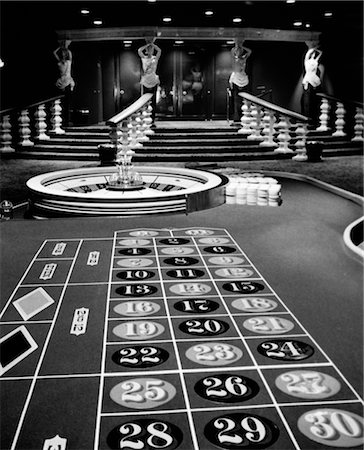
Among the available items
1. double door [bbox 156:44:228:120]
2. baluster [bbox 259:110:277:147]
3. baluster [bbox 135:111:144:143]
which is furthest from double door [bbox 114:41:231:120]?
baluster [bbox 259:110:277:147]

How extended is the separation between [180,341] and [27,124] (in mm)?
10061

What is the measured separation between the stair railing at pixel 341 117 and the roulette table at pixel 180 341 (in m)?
8.74

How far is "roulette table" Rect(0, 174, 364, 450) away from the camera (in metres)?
1.48

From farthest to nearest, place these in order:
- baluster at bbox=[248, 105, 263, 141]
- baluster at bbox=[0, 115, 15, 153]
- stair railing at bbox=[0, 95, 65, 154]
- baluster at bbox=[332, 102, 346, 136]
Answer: baluster at bbox=[332, 102, 346, 136]
baluster at bbox=[248, 105, 263, 141]
stair railing at bbox=[0, 95, 65, 154]
baluster at bbox=[0, 115, 15, 153]

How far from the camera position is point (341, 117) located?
480 inches

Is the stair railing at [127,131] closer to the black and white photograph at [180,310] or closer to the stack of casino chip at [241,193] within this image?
the black and white photograph at [180,310]

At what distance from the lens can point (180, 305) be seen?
2.38 meters

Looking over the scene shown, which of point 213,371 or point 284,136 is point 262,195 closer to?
point 213,371

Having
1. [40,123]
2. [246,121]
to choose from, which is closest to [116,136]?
[40,123]

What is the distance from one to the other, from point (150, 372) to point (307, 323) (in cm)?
74

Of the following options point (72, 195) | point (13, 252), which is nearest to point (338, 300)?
point (13, 252)

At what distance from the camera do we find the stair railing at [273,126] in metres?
10.1

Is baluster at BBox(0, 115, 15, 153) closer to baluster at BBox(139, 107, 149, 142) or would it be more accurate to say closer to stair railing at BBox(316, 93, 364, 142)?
baluster at BBox(139, 107, 149, 142)

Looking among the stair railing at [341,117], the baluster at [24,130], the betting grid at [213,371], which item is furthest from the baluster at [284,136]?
the betting grid at [213,371]
